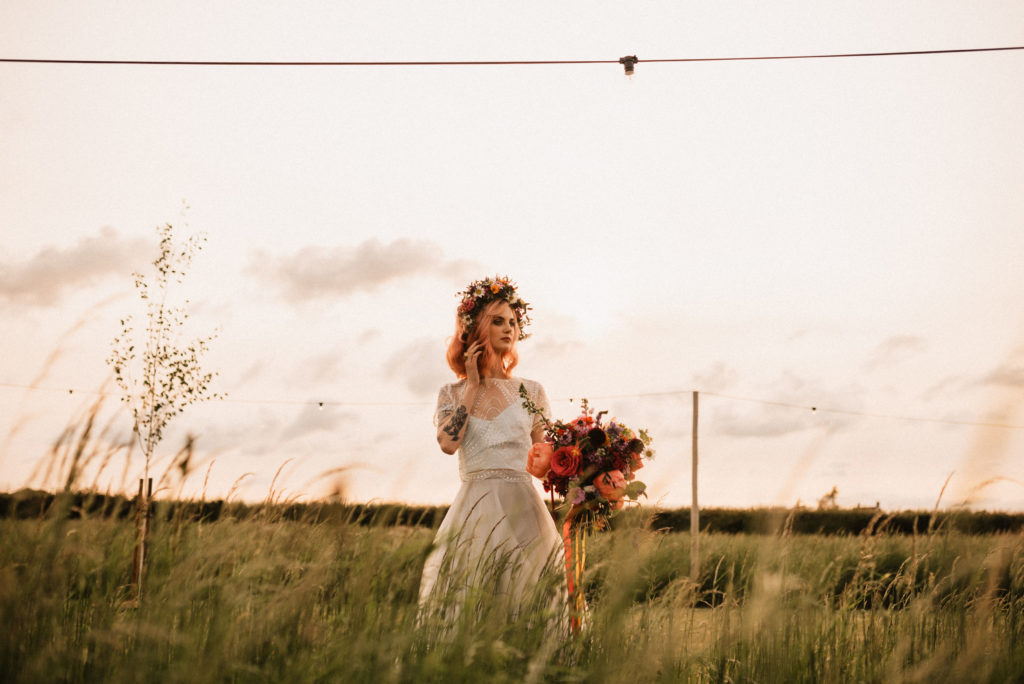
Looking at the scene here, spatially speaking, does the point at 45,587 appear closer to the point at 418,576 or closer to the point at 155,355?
the point at 418,576

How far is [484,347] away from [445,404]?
1.52 feet

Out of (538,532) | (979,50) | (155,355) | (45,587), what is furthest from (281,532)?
(155,355)

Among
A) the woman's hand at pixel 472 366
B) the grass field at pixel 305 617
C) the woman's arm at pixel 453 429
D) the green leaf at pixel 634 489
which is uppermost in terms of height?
the woman's hand at pixel 472 366

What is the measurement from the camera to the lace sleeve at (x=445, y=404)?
495cm

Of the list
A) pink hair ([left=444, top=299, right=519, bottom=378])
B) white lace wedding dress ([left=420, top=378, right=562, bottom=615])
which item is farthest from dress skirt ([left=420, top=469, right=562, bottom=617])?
pink hair ([left=444, top=299, right=519, bottom=378])

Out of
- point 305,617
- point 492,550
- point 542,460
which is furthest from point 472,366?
point 305,617

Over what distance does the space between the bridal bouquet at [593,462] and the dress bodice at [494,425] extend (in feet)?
1.49

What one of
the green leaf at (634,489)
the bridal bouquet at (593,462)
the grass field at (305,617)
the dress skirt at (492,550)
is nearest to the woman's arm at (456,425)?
the dress skirt at (492,550)

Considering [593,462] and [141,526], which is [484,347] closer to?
[593,462]

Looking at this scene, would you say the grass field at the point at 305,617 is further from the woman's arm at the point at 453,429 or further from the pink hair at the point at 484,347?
the pink hair at the point at 484,347

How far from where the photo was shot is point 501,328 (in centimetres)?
518

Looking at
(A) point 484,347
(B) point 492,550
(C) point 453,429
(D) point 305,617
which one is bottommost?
(D) point 305,617

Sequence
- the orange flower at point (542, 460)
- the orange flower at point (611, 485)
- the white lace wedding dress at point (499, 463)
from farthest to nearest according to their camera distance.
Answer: the white lace wedding dress at point (499, 463) < the orange flower at point (542, 460) < the orange flower at point (611, 485)

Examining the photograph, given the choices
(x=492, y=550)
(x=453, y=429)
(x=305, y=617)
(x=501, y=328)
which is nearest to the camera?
(x=305, y=617)
